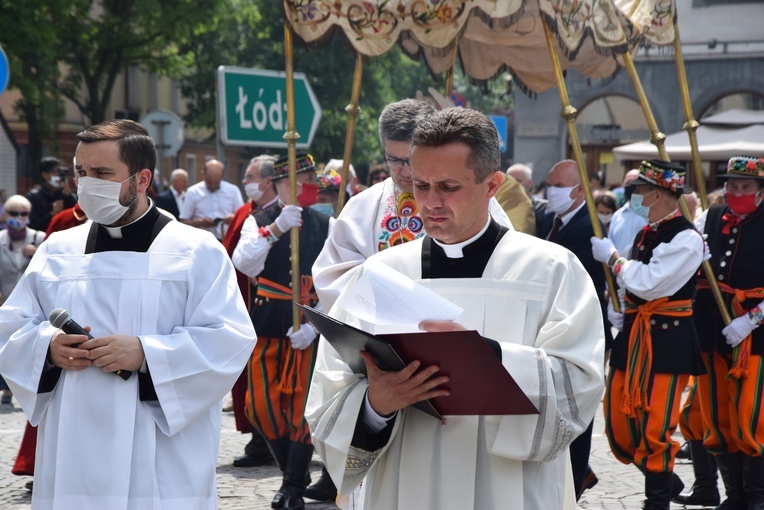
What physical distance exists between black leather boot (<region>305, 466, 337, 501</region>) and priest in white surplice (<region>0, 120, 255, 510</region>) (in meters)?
2.97

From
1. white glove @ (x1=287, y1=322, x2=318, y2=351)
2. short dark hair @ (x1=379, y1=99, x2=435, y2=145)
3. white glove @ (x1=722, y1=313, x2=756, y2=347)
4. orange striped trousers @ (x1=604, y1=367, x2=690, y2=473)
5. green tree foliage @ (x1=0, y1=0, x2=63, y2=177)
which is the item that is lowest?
orange striped trousers @ (x1=604, y1=367, x2=690, y2=473)

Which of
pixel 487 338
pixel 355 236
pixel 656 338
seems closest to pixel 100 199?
pixel 355 236

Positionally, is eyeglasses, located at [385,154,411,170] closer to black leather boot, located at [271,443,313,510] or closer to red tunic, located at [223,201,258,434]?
black leather boot, located at [271,443,313,510]

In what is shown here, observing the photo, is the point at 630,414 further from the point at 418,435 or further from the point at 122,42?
the point at 122,42

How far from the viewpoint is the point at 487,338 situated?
9.71 feet

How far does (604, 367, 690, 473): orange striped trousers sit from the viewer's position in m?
6.50

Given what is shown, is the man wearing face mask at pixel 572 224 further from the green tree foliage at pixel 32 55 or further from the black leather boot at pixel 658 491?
the green tree foliage at pixel 32 55

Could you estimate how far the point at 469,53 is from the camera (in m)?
7.77

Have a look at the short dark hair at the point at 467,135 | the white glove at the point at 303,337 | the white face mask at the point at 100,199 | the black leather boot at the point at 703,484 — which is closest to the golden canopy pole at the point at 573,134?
the black leather boot at the point at 703,484

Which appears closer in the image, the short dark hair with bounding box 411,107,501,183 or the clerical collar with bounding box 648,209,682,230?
the short dark hair with bounding box 411,107,501,183

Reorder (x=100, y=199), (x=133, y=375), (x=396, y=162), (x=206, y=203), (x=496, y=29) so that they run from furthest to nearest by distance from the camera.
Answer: (x=206, y=203) < (x=496, y=29) < (x=396, y=162) < (x=100, y=199) < (x=133, y=375)

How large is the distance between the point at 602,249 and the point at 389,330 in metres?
3.97

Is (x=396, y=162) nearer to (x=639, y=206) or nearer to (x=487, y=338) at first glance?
(x=487, y=338)

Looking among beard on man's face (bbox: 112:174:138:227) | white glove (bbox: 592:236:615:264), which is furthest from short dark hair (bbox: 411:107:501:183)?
white glove (bbox: 592:236:615:264)
